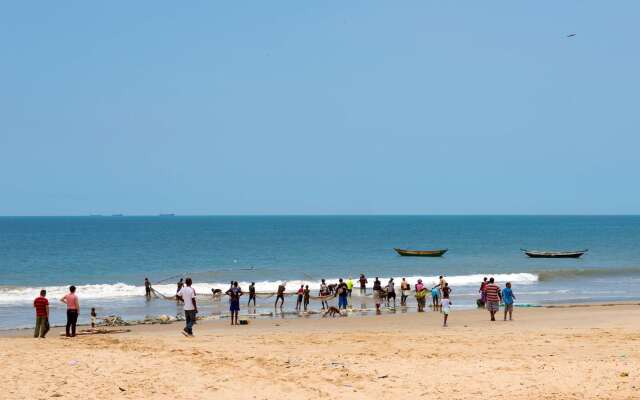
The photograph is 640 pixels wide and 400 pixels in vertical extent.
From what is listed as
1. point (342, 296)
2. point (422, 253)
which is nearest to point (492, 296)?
point (342, 296)

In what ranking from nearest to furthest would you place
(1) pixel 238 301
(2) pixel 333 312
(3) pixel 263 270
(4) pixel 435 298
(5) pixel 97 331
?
(5) pixel 97 331 → (1) pixel 238 301 → (2) pixel 333 312 → (4) pixel 435 298 → (3) pixel 263 270

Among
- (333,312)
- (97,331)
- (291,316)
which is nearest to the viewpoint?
(97,331)

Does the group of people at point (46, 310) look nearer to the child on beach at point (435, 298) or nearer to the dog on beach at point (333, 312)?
the dog on beach at point (333, 312)

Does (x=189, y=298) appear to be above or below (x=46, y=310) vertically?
above

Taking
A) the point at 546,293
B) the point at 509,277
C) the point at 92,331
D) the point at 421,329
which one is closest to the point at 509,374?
the point at 421,329

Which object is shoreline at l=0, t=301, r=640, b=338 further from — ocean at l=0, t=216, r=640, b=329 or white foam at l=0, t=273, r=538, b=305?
white foam at l=0, t=273, r=538, b=305

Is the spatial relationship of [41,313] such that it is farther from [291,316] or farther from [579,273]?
[579,273]

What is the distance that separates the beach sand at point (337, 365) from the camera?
13.2 meters

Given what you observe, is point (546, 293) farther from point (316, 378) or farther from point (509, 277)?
point (316, 378)

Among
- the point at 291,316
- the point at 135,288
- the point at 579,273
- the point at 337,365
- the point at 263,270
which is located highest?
the point at 263,270

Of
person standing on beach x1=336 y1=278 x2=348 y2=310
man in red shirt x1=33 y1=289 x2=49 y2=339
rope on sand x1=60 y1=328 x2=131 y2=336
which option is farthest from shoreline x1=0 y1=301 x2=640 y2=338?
man in red shirt x1=33 y1=289 x2=49 y2=339

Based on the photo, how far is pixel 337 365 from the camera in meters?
15.3

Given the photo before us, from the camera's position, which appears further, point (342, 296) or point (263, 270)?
point (263, 270)

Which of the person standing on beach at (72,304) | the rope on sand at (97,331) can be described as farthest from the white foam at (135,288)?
the person standing on beach at (72,304)
